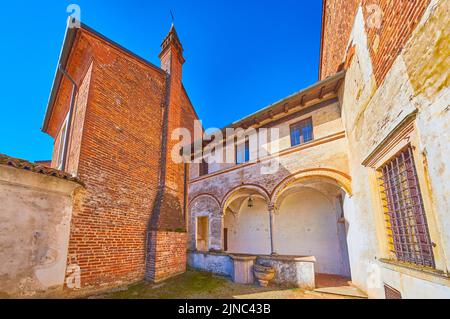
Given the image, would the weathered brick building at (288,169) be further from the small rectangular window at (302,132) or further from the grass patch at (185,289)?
the grass patch at (185,289)

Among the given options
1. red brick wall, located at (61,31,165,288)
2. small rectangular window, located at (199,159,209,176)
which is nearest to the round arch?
small rectangular window, located at (199,159,209,176)

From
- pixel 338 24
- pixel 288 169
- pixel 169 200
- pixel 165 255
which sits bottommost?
pixel 165 255

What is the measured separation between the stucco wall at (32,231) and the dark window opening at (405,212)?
24.0ft

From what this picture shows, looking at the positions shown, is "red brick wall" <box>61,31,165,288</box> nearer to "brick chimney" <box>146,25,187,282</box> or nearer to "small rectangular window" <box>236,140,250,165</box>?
"brick chimney" <box>146,25,187,282</box>

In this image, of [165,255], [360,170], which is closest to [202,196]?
[165,255]

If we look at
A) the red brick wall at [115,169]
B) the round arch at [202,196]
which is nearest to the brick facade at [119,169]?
the red brick wall at [115,169]

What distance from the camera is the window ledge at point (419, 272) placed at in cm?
266

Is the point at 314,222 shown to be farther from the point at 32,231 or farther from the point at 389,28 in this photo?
the point at 32,231

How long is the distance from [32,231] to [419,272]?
7.35 m

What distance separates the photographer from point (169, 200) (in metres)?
8.14

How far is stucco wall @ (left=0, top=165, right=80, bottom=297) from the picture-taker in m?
4.12
